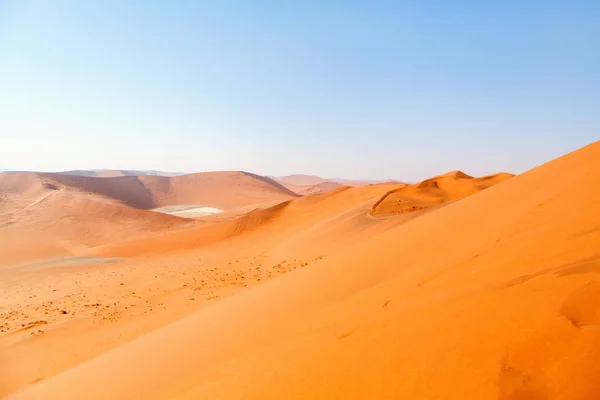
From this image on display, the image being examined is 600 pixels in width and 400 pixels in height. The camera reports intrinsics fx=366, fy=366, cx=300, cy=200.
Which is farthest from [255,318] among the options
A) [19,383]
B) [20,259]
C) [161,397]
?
[20,259]

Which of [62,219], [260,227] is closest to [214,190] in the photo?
[62,219]

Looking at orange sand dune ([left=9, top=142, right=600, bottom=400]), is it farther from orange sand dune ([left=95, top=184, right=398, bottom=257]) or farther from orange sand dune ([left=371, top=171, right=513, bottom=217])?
orange sand dune ([left=95, top=184, right=398, bottom=257])

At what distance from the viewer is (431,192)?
1781 centimetres

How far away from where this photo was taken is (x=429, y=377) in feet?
6.92

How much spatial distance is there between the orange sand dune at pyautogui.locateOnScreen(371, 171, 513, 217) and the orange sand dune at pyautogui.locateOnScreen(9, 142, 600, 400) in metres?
7.49

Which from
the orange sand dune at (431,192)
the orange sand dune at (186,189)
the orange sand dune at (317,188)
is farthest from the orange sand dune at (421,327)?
the orange sand dune at (317,188)

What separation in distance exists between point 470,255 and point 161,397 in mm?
3669

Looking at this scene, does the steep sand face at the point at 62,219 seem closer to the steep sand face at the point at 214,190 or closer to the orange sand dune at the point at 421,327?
the steep sand face at the point at 214,190

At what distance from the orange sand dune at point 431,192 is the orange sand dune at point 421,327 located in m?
7.49

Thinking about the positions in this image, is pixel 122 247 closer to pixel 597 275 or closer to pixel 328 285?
pixel 328 285

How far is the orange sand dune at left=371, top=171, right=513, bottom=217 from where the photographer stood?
47.5 feet

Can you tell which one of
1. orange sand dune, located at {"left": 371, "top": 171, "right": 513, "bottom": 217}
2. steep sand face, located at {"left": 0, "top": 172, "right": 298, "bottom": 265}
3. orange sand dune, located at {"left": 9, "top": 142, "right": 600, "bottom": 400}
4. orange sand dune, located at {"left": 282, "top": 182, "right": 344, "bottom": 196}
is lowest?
orange sand dune, located at {"left": 9, "top": 142, "right": 600, "bottom": 400}

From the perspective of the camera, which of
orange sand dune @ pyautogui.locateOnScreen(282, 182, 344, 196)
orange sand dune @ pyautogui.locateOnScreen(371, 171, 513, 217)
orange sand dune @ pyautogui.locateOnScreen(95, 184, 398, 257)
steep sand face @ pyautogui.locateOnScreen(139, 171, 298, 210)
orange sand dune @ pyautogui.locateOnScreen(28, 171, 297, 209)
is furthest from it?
orange sand dune @ pyautogui.locateOnScreen(282, 182, 344, 196)

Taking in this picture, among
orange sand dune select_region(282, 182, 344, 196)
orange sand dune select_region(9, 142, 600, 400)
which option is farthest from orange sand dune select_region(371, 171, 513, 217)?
orange sand dune select_region(282, 182, 344, 196)
